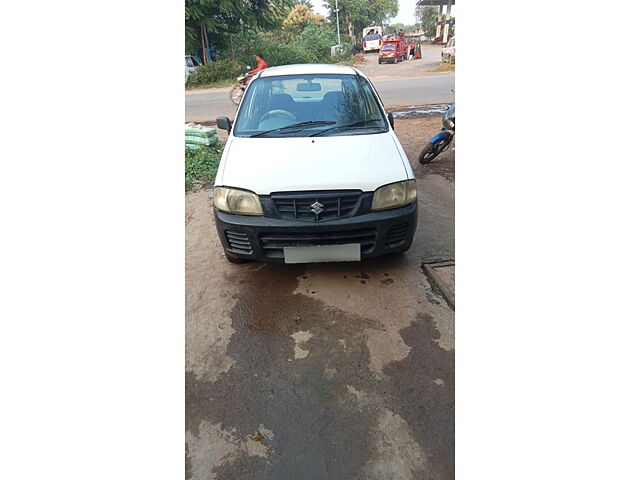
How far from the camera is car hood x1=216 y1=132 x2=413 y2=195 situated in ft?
8.50

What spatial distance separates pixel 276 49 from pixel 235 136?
21.1 meters

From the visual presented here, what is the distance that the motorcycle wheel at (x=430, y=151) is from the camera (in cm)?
569

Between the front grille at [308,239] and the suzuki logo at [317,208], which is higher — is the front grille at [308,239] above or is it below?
below

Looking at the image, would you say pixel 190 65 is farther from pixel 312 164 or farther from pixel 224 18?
pixel 312 164

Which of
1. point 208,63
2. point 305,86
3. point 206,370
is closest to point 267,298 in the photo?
point 206,370

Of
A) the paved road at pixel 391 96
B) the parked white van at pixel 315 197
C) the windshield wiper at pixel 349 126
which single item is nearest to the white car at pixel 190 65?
the paved road at pixel 391 96

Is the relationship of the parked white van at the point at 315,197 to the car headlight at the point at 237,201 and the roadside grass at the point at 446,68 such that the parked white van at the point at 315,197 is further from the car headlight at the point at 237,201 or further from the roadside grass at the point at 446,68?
the roadside grass at the point at 446,68

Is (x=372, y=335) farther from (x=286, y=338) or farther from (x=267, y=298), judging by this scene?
(x=267, y=298)

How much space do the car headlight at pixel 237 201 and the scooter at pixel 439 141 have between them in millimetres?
3830

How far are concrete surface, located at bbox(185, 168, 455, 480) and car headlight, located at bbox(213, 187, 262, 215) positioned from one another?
0.64 m

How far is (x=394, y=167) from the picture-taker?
2.77 m

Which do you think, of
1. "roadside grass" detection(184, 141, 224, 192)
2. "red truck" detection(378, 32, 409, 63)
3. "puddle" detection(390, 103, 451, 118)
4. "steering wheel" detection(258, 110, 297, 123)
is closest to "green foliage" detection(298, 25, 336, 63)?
"red truck" detection(378, 32, 409, 63)

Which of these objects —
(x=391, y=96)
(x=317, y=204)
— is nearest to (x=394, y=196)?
(x=317, y=204)

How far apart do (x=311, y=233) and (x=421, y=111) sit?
26.2ft
